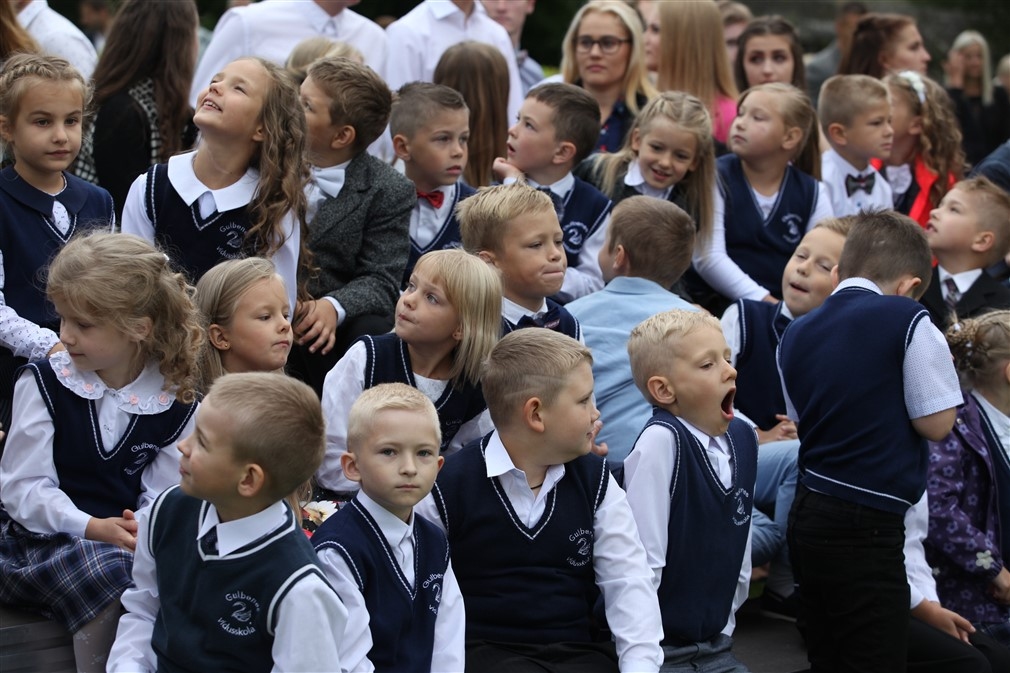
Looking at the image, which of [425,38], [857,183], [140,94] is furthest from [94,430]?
[857,183]

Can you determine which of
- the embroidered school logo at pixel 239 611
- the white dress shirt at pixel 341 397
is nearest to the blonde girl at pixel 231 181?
the white dress shirt at pixel 341 397

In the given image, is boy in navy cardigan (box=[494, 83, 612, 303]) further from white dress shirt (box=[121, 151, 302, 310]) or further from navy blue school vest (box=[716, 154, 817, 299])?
white dress shirt (box=[121, 151, 302, 310])

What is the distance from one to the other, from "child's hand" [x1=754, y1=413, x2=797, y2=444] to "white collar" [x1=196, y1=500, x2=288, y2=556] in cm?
247

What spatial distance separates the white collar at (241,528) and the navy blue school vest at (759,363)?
2527 millimetres

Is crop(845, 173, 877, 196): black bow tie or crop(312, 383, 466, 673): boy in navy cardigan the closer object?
crop(312, 383, 466, 673): boy in navy cardigan

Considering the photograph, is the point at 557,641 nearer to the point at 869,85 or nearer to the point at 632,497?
the point at 632,497

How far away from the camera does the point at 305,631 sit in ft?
9.84

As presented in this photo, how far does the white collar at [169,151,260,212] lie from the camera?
4250 millimetres

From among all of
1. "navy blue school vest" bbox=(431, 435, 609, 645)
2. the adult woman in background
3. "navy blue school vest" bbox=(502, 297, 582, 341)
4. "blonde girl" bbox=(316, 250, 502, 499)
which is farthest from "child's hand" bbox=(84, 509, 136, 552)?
the adult woman in background

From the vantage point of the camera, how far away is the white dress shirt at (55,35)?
18.6 ft

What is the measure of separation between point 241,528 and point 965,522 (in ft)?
9.00

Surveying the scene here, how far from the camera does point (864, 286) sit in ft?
14.5

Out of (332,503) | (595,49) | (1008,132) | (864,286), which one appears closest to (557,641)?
(332,503)

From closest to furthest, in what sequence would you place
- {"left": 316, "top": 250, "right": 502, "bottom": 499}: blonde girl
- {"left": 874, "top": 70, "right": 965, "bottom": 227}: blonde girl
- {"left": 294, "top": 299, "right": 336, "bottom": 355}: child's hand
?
1. {"left": 316, "top": 250, "right": 502, "bottom": 499}: blonde girl
2. {"left": 294, "top": 299, "right": 336, "bottom": 355}: child's hand
3. {"left": 874, "top": 70, "right": 965, "bottom": 227}: blonde girl
